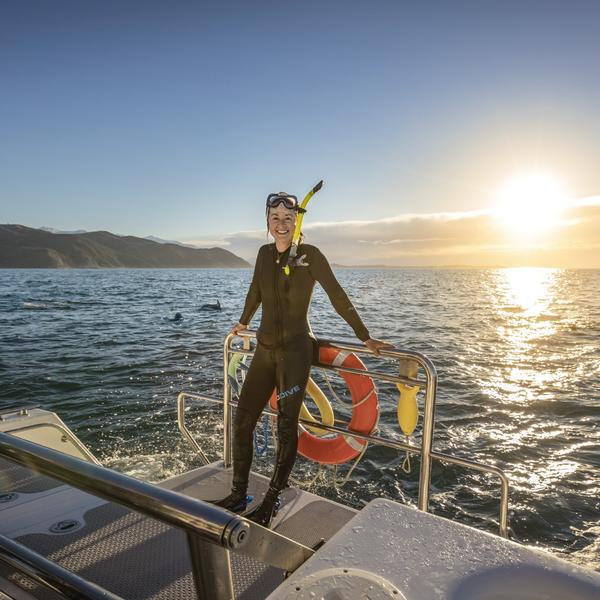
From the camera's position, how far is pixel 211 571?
82 cm

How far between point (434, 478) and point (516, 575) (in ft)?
17.6

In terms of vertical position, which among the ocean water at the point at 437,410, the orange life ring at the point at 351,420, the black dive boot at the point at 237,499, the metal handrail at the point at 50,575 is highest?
the metal handrail at the point at 50,575

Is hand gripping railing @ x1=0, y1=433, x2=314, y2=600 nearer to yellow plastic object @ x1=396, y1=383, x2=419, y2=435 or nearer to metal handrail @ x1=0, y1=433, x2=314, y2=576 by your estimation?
metal handrail @ x1=0, y1=433, x2=314, y2=576

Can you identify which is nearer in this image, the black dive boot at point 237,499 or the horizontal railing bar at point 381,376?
the horizontal railing bar at point 381,376

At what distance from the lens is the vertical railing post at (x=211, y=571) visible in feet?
2.64

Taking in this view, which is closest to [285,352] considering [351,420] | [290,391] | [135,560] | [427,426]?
[290,391]

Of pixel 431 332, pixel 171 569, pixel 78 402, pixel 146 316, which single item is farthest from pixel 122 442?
pixel 146 316

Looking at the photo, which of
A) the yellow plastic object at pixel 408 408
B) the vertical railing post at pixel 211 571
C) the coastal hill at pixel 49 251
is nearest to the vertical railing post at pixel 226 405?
the yellow plastic object at pixel 408 408

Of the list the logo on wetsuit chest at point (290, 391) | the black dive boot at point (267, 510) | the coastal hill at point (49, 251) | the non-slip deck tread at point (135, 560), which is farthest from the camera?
the coastal hill at point (49, 251)

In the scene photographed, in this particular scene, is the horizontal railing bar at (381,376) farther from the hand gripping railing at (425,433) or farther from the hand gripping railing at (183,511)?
the hand gripping railing at (183,511)

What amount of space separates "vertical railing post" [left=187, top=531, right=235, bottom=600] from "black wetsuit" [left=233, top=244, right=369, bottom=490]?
2.06 metres

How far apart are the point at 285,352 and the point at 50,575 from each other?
2.10 m

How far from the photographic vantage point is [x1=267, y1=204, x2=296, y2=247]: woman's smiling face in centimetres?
301

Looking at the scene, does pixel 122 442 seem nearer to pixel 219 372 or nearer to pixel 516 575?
pixel 219 372
